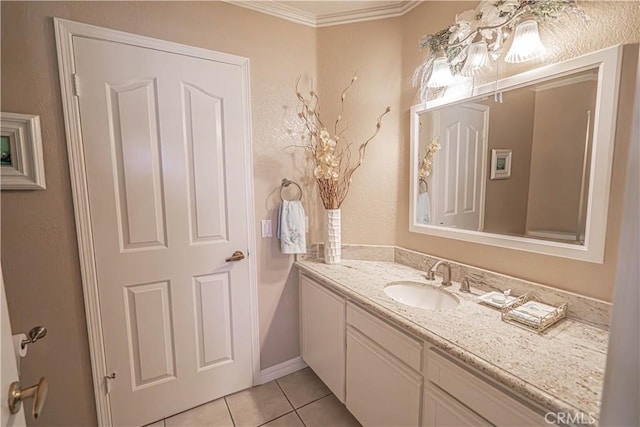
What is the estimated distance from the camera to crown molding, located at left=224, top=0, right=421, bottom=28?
5.76ft

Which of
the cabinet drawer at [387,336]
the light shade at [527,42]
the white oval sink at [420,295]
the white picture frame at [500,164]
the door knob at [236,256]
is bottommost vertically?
the cabinet drawer at [387,336]

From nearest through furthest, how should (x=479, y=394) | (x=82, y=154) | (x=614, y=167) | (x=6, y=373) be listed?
(x=6, y=373)
(x=479, y=394)
(x=614, y=167)
(x=82, y=154)

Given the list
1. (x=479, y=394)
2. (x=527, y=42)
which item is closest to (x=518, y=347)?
(x=479, y=394)

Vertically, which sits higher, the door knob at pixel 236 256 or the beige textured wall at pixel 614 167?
the beige textured wall at pixel 614 167

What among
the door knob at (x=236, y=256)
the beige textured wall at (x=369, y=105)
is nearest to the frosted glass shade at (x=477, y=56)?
the beige textured wall at (x=369, y=105)

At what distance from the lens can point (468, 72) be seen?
140 cm

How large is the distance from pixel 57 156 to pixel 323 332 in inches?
67.0

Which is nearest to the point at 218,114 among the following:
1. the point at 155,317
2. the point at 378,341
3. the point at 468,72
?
the point at 155,317

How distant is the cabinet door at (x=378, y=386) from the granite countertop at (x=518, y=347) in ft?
0.66

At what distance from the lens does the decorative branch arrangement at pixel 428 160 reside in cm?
170

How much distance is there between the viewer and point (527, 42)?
1.18m

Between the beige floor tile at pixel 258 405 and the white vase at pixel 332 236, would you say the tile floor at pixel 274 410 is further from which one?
the white vase at pixel 332 236

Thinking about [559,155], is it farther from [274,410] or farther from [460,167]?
[274,410]

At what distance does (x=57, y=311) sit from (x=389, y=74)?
7.65ft
